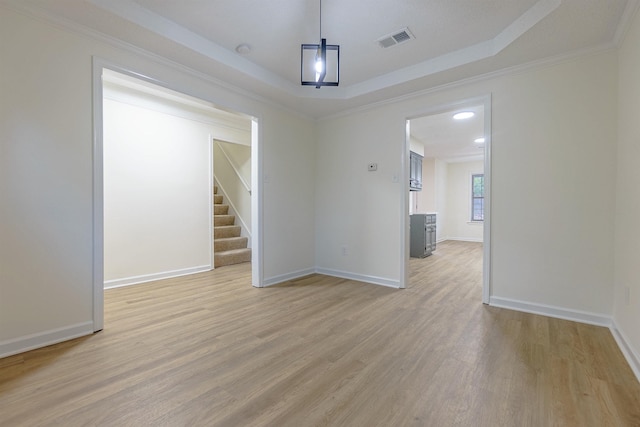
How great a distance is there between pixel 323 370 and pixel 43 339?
2073 millimetres

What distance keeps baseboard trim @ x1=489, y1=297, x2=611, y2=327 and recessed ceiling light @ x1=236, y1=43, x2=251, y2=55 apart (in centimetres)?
354

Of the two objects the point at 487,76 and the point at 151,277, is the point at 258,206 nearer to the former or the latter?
the point at 151,277

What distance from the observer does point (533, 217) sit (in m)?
2.82

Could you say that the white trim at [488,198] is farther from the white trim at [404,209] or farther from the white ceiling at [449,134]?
the white trim at [404,209]

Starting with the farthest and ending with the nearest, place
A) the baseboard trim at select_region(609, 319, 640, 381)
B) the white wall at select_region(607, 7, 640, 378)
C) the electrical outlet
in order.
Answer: the electrical outlet → the white wall at select_region(607, 7, 640, 378) → the baseboard trim at select_region(609, 319, 640, 381)

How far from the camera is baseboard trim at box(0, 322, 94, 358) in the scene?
199cm

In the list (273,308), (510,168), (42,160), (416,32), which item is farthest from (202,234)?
(510,168)

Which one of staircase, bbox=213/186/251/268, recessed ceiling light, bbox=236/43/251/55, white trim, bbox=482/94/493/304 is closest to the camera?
recessed ceiling light, bbox=236/43/251/55

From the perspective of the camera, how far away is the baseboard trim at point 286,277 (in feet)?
12.6

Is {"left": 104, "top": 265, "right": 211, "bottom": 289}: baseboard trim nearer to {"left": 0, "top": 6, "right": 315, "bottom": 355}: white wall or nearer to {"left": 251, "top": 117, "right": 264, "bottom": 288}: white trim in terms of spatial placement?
{"left": 251, "top": 117, "right": 264, "bottom": 288}: white trim

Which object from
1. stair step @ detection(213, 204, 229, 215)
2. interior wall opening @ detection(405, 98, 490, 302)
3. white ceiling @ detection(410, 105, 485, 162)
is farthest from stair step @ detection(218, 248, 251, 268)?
white ceiling @ detection(410, 105, 485, 162)

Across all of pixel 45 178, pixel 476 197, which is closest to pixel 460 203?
pixel 476 197

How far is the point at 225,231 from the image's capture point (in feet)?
18.5

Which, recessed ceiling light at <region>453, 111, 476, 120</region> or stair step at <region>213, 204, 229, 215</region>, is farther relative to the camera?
stair step at <region>213, 204, 229, 215</region>
